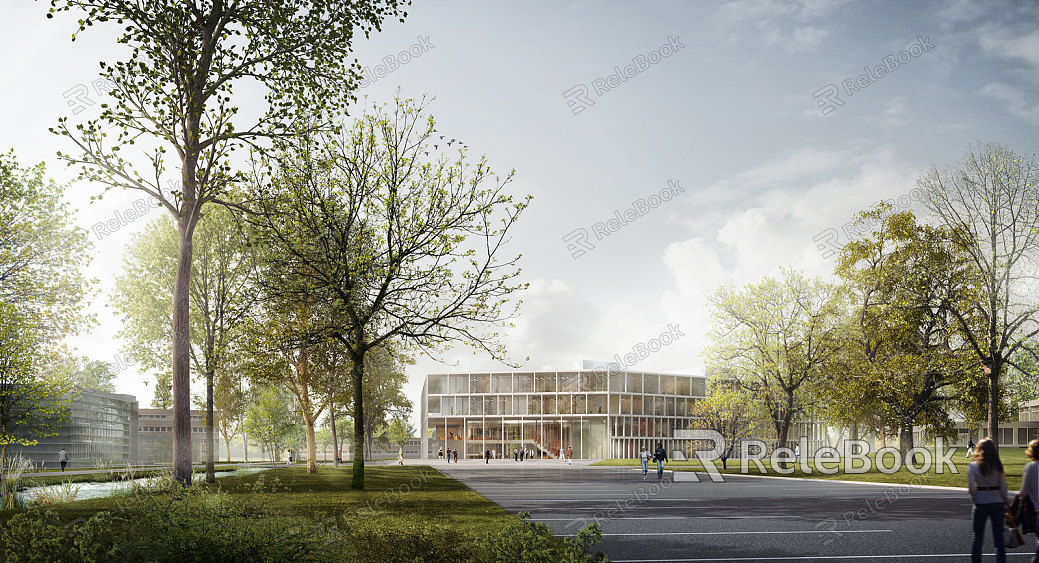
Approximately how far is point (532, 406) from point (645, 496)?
60.4 metres

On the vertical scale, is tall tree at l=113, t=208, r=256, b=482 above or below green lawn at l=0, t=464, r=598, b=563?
above

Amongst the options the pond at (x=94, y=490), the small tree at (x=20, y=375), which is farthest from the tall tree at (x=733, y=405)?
the small tree at (x=20, y=375)

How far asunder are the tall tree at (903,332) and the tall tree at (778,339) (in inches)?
54.2

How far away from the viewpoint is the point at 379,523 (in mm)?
11992

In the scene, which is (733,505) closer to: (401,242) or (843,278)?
(401,242)

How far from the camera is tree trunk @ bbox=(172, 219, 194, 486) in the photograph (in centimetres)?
1717

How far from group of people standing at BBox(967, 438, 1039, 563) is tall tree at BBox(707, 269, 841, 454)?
105ft

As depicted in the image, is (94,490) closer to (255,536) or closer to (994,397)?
(255,536)

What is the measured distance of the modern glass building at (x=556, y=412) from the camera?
7950cm

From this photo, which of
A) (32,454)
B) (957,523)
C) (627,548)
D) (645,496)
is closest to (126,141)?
(627,548)

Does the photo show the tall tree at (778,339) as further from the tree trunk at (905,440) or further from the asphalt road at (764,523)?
the asphalt road at (764,523)

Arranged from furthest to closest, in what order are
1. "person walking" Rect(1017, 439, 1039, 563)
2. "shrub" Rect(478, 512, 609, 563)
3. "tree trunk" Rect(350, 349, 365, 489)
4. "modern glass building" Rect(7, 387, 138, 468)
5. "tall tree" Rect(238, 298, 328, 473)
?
"modern glass building" Rect(7, 387, 138, 468), "tall tree" Rect(238, 298, 328, 473), "tree trunk" Rect(350, 349, 365, 489), "person walking" Rect(1017, 439, 1039, 563), "shrub" Rect(478, 512, 609, 563)

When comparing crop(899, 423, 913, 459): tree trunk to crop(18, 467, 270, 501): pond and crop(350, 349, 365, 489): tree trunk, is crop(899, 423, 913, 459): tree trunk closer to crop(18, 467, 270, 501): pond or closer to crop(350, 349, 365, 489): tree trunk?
crop(350, 349, 365, 489): tree trunk

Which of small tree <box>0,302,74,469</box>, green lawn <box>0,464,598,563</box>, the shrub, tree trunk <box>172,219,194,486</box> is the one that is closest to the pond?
tree trunk <box>172,219,194,486</box>
